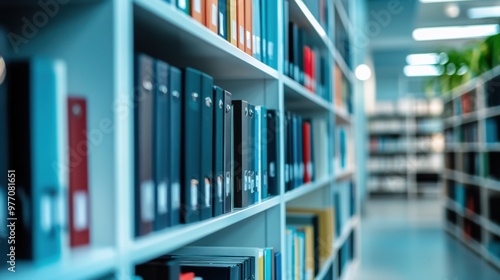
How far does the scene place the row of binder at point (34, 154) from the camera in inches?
29.0

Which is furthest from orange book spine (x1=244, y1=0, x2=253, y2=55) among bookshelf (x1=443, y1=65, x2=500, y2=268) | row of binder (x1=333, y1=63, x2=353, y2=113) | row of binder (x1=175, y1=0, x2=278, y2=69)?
bookshelf (x1=443, y1=65, x2=500, y2=268)

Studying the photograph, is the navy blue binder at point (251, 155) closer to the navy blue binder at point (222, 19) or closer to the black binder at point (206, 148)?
the navy blue binder at point (222, 19)

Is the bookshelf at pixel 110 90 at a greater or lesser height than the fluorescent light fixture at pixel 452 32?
lesser

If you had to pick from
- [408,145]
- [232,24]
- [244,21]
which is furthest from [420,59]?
[232,24]

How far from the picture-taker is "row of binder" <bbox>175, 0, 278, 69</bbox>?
1.33 metres

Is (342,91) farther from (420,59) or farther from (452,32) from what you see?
(420,59)

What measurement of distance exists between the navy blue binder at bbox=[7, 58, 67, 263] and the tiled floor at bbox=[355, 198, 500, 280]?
4.02 m

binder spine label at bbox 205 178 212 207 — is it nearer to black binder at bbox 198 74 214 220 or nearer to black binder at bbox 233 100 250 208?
black binder at bbox 198 74 214 220

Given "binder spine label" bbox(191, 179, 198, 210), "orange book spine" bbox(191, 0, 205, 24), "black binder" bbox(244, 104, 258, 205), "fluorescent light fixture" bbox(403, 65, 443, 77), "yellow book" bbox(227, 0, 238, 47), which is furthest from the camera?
"fluorescent light fixture" bbox(403, 65, 443, 77)

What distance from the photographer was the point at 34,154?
74 centimetres

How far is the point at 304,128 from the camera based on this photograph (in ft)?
8.26

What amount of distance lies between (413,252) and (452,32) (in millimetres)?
5104

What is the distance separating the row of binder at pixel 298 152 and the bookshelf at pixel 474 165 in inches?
121

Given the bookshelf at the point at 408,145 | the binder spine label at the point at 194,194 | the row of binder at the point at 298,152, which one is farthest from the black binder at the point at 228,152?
the bookshelf at the point at 408,145
